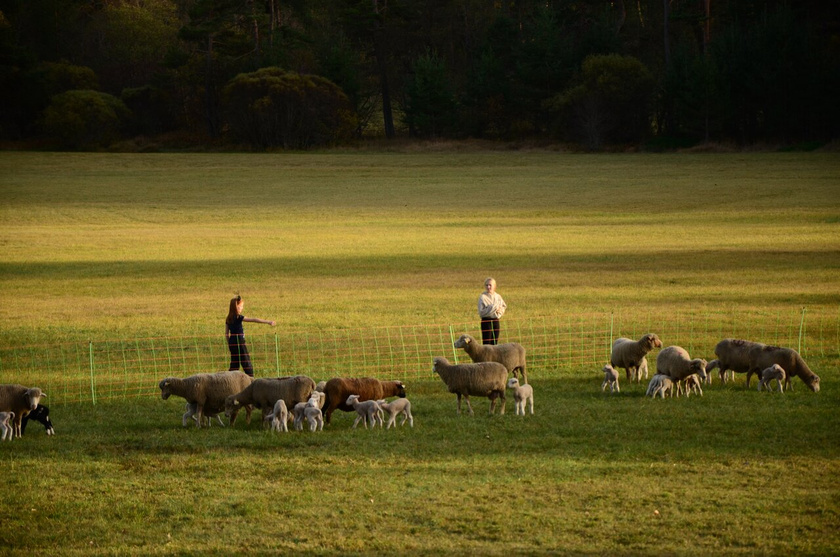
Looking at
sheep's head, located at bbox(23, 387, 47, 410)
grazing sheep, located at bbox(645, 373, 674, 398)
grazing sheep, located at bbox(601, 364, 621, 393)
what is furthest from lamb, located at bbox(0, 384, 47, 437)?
grazing sheep, located at bbox(645, 373, 674, 398)

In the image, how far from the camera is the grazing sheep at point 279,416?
1455cm

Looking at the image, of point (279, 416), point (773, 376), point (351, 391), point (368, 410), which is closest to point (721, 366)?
point (773, 376)

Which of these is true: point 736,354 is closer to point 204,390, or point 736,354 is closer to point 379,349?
point 379,349

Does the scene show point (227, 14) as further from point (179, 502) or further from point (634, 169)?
point (179, 502)

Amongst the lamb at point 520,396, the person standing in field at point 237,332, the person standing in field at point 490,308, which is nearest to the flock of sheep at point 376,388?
the lamb at point 520,396

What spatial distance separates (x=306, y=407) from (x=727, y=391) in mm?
7275

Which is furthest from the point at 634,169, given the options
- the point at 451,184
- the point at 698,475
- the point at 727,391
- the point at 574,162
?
the point at 698,475

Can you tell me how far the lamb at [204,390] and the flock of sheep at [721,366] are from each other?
6310 millimetres

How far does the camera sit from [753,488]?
38.5 ft

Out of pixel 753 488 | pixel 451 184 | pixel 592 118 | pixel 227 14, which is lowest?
pixel 753 488

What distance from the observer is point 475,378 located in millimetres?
15547

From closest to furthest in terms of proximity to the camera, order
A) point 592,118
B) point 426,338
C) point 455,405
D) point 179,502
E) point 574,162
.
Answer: point 179,502 → point 455,405 → point 426,338 → point 574,162 → point 592,118

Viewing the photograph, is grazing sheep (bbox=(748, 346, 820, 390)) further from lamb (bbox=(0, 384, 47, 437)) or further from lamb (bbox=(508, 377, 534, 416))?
lamb (bbox=(0, 384, 47, 437))

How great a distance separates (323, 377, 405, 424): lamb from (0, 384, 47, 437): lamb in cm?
422
